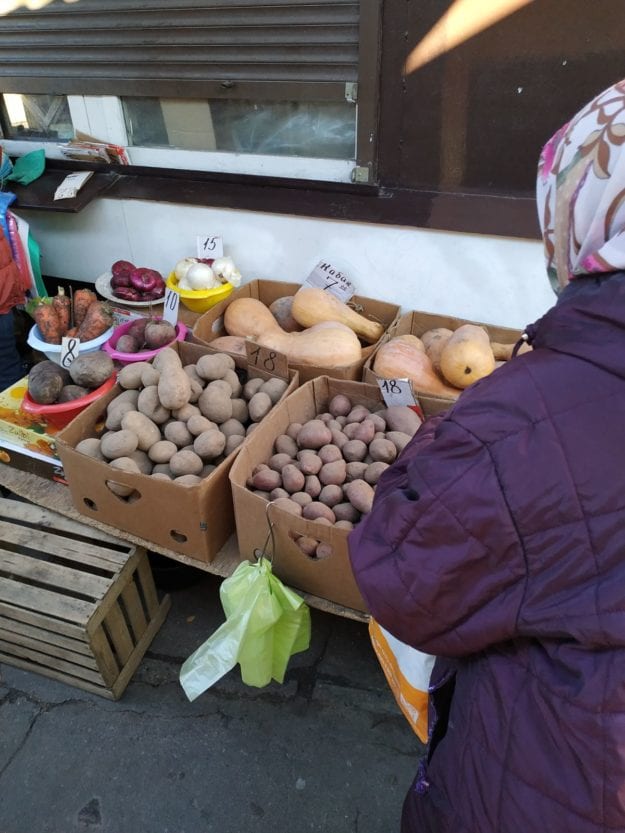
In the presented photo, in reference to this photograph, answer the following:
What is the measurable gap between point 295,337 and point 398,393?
62 cm

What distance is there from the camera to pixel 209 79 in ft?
9.03

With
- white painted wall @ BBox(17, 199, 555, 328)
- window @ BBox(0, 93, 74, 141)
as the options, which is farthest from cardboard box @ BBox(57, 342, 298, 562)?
window @ BBox(0, 93, 74, 141)

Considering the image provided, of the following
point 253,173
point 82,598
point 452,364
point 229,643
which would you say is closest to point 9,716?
point 82,598

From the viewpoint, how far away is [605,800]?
0.84 metres

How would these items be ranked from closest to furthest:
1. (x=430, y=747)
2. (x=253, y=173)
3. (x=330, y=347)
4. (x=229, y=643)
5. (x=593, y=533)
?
(x=593, y=533) → (x=430, y=747) → (x=229, y=643) → (x=330, y=347) → (x=253, y=173)

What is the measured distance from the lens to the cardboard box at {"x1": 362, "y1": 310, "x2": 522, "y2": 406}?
2.29m

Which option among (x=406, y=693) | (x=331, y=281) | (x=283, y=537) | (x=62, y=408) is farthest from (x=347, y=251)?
(x=406, y=693)

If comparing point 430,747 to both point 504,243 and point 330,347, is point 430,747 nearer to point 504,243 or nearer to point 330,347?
point 330,347

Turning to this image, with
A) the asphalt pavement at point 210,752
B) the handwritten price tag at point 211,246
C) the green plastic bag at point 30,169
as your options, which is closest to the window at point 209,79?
the green plastic bag at point 30,169

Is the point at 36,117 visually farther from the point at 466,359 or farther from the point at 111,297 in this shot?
the point at 466,359

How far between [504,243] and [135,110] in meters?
2.02

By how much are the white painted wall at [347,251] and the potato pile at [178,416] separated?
2.90 ft

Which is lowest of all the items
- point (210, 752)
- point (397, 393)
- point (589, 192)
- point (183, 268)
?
point (210, 752)

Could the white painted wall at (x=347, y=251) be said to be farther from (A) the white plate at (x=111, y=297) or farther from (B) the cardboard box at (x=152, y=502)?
(B) the cardboard box at (x=152, y=502)
